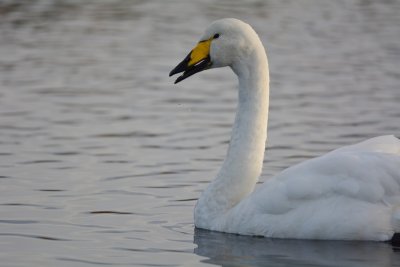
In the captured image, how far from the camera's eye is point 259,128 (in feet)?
31.7

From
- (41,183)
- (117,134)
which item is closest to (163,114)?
(117,134)

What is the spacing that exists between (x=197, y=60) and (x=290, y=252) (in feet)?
6.36

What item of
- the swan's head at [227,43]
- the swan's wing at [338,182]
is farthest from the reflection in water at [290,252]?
the swan's head at [227,43]

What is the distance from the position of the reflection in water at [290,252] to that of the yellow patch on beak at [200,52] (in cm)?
148

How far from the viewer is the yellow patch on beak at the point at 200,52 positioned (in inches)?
387

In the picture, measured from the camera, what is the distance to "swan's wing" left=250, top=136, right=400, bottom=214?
8797 millimetres

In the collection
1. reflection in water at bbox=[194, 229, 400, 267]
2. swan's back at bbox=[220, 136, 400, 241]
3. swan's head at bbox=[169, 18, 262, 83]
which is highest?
swan's head at bbox=[169, 18, 262, 83]

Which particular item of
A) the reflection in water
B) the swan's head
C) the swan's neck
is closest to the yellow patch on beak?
the swan's head

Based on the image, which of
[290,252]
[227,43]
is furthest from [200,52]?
[290,252]

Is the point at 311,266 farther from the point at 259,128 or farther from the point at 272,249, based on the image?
the point at 259,128

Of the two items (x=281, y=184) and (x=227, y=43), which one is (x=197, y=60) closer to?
(x=227, y=43)

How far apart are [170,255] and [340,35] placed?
1403 centimetres

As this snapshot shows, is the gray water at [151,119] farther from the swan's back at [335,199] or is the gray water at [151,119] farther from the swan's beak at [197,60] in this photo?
the swan's beak at [197,60]

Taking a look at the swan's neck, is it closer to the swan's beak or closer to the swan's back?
the swan's beak
